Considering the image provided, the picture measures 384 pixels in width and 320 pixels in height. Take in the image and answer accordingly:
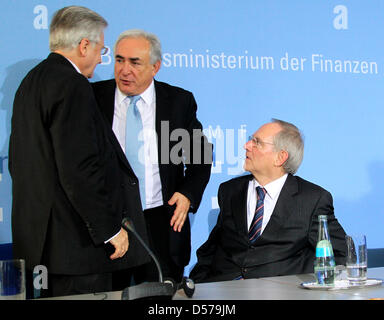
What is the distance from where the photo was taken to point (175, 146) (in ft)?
9.76

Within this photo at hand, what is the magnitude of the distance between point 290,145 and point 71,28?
1235 mm

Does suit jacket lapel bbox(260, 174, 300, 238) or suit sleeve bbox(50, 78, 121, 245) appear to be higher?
suit sleeve bbox(50, 78, 121, 245)

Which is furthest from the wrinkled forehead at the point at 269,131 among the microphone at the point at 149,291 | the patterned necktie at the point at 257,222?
the microphone at the point at 149,291

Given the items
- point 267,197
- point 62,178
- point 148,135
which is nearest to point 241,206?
point 267,197

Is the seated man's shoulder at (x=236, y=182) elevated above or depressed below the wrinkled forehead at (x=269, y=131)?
below

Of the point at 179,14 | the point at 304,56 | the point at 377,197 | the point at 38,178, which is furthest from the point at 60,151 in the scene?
the point at 377,197

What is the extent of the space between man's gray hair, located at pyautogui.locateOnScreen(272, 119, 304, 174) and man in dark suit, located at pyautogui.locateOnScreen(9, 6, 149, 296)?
100 cm

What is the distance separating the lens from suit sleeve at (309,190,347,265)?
264 cm

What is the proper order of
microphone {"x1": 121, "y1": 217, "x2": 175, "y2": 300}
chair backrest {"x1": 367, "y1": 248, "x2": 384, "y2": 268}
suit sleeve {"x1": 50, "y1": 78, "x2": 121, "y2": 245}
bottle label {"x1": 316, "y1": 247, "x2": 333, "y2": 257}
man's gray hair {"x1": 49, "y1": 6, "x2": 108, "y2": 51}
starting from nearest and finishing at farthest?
microphone {"x1": 121, "y1": 217, "x2": 175, "y2": 300}, bottle label {"x1": 316, "y1": 247, "x2": 333, "y2": 257}, suit sleeve {"x1": 50, "y1": 78, "x2": 121, "y2": 245}, man's gray hair {"x1": 49, "y1": 6, "x2": 108, "y2": 51}, chair backrest {"x1": 367, "y1": 248, "x2": 384, "y2": 268}

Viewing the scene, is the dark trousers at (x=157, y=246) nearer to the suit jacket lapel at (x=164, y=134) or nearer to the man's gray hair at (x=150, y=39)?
the suit jacket lapel at (x=164, y=134)

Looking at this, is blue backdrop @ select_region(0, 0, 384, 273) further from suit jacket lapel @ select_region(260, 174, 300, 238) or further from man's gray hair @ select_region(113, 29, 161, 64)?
suit jacket lapel @ select_region(260, 174, 300, 238)

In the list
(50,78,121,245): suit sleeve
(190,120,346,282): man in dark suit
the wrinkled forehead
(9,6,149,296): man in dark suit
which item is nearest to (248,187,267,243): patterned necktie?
(190,120,346,282): man in dark suit

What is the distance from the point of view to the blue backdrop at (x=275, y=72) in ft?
11.0

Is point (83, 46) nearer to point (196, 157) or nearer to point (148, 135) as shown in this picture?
point (148, 135)
